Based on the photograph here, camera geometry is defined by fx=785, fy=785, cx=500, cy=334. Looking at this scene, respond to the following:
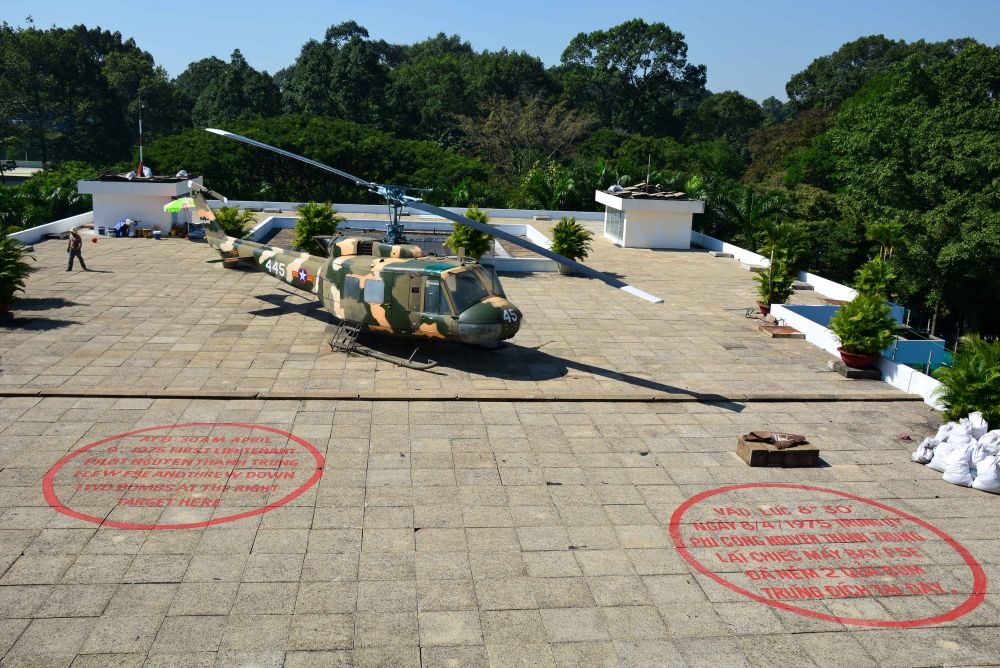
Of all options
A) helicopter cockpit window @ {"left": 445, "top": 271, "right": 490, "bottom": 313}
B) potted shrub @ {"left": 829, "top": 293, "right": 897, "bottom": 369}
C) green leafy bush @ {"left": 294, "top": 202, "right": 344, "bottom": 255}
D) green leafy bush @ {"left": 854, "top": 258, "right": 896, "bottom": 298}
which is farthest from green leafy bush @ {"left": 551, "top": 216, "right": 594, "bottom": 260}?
helicopter cockpit window @ {"left": 445, "top": 271, "right": 490, "bottom": 313}

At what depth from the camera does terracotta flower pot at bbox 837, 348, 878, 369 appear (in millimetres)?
20062

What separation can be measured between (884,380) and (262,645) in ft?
55.1

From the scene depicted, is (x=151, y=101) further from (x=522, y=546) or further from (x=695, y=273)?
(x=522, y=546)

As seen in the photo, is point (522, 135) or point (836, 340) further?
point (522, 135)

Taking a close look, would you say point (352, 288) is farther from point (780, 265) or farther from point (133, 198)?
point (133, 198)

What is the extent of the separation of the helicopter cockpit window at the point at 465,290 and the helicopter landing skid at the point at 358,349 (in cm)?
180

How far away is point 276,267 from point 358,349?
178 inches

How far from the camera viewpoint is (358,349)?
2006cm

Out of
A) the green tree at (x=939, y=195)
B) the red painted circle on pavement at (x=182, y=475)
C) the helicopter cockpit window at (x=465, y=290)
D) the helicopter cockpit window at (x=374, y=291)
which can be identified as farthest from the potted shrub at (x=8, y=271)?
the green tree at (x=939, y=195)

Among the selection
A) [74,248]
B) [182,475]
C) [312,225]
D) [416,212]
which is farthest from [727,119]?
[182,475]

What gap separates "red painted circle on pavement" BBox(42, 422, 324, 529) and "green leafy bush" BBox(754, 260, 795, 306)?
1704cm

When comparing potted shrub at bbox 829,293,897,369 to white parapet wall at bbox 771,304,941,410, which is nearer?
white parapet wall at bbox 771,304,941,410

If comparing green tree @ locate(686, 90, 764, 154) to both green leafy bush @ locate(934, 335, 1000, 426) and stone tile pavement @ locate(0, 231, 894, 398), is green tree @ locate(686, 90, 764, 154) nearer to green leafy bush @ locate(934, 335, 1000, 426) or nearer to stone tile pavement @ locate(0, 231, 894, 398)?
stone tile pavement @ locate(0, 231, 894, 398)

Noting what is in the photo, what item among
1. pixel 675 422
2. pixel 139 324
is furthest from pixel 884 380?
pixel 139 324
